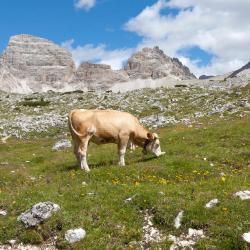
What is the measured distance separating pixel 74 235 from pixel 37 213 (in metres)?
1.68

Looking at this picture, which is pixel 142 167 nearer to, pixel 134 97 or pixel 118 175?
pixel 118 175

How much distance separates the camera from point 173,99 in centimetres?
6625

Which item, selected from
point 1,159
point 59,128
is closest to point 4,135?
point 59,128

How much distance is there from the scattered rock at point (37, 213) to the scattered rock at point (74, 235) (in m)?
1.16

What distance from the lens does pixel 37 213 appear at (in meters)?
15.8

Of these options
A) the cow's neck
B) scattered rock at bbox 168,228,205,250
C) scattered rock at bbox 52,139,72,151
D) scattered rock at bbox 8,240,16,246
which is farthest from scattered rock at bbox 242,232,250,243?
scattered rock at bbox 52,139,72,151

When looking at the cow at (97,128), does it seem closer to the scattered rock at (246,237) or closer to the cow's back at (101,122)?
the cow's back at (101,122)

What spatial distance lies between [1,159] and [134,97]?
141 feet

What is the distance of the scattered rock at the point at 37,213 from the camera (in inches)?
614

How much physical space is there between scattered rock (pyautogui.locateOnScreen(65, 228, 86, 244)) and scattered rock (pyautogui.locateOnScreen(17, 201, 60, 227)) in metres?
1.16

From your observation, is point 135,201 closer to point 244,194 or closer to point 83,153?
point 244,194

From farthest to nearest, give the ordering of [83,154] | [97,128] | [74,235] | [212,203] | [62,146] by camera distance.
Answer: [62,146] → [97,128] → [83,154] → [212,203] → [74,235]

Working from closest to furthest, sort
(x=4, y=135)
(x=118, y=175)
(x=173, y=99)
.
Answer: (x=118, y=175) → (x=4, y=135) → (x=173, y=99)

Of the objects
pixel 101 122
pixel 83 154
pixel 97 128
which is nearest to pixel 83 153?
pixel 83 154
